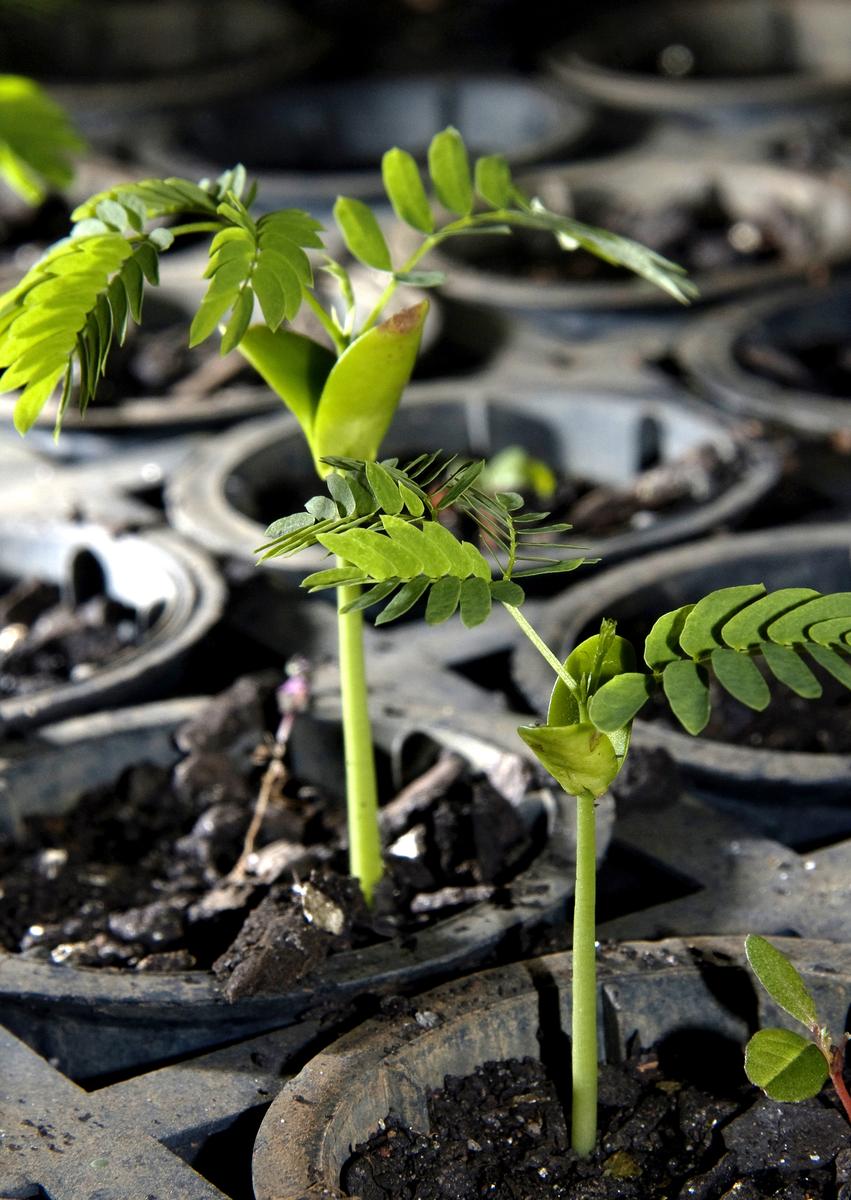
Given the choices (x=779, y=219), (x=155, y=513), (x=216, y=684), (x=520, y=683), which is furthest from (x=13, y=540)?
(x=779, y=219)

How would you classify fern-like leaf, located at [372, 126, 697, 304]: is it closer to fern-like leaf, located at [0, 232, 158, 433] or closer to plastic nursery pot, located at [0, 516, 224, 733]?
fern-like leaf, located at [0, 232, 158, 433]

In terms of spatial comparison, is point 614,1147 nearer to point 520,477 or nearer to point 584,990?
point 584,990

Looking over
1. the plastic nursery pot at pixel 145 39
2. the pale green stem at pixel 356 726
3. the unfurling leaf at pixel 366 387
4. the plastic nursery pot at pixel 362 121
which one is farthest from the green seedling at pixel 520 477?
the plastic nursery pot at pixel 145 39

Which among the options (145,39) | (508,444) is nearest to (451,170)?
(508,444)

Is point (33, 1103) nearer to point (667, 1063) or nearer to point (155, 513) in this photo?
point (667, 1063)

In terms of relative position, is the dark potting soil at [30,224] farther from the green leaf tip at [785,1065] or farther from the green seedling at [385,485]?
the green leaf tip at [785,1065]
